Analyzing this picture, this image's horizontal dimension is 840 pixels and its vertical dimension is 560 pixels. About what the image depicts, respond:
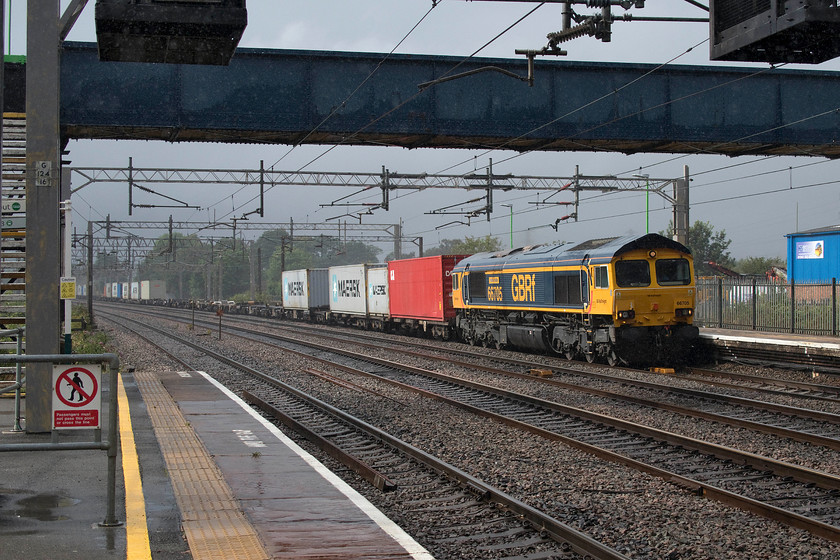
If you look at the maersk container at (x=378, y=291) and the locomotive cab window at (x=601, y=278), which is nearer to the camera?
the locomotive cab window at (x=601, y=278)

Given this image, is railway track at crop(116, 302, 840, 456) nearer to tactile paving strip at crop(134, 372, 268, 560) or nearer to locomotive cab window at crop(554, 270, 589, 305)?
locomotive cab window at crop(554, 270, 589, 305)

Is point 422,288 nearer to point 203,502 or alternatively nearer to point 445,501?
point 445,501

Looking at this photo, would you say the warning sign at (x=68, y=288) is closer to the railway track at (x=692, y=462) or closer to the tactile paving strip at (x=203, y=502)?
the tactile paving strip at (x=203, y=502)

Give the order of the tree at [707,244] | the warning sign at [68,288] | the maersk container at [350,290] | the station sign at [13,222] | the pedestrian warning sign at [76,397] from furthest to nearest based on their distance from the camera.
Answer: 1. the tree at [707,244]
2. the maersk container at [350,290]
3. the station sign at [13,222]
4. the warning sign at [68,288]
5. the pedestrian warning sign at [76,397]

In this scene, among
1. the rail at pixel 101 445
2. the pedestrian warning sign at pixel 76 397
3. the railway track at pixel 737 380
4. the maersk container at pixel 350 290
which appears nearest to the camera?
the rail at pixel 101 445

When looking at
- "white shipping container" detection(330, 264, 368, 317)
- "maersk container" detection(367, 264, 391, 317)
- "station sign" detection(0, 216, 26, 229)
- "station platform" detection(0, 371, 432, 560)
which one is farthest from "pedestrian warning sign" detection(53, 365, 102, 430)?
"white shipping container" detection(330, 264, 368, 317)

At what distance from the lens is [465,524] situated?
731 centimetres

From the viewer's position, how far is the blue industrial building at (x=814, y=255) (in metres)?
29.0

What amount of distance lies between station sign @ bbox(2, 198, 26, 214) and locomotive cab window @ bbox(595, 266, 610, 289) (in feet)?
43.0

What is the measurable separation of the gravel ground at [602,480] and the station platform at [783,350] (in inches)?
258

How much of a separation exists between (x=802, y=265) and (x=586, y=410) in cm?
2112

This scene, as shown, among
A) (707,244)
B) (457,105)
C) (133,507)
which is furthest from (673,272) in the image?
(707,244)

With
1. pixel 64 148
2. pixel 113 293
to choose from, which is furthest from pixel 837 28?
pixel 113 293

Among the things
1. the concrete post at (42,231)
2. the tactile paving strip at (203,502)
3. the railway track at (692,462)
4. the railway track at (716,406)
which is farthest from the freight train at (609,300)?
the concrete post at (42,231)
